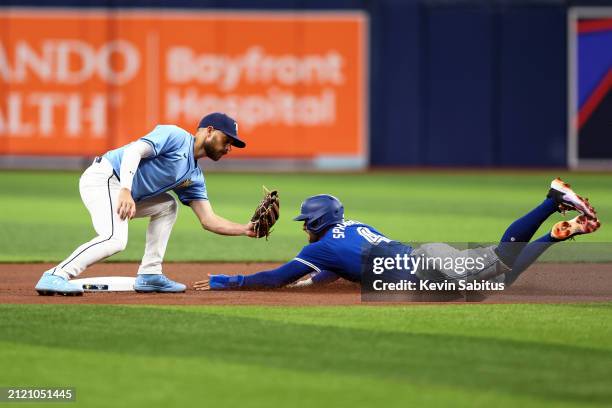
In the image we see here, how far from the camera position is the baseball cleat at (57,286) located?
28.6 ft

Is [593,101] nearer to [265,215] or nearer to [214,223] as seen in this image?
[214,223]

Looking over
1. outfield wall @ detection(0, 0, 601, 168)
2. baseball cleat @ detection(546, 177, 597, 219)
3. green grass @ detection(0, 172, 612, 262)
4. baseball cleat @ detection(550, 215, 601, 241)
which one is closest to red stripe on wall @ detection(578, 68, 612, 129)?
outfield wall @ detection(0, 0, 601, 168)

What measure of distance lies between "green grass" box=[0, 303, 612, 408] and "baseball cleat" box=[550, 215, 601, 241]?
1.79ft

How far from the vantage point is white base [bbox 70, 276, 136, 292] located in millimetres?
9352

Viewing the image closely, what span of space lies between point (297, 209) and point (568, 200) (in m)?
9.56

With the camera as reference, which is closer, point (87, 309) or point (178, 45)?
point (87, 309)

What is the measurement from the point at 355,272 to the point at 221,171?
66.2 feet

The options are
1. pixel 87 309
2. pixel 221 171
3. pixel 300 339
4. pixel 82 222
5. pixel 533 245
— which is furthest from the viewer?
pixel 221 171

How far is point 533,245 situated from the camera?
8.75 meters

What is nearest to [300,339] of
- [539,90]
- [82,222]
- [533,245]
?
[533,245]

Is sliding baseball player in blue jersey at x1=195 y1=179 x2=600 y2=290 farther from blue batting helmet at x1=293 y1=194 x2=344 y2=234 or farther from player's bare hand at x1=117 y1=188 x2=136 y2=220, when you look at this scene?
player's bare hand at x1=117 y1=188 x2=136 y2=220

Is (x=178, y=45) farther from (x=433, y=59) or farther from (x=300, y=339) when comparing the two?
(x=300, y=339)

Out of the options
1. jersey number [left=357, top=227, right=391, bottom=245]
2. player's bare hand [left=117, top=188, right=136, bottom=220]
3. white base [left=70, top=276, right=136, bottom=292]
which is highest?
player's bare hand [left=117, top=188, right=136, bottom=220]

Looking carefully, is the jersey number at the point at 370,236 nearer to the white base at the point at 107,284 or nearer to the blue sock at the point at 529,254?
the blue sock at the point at 529,254
